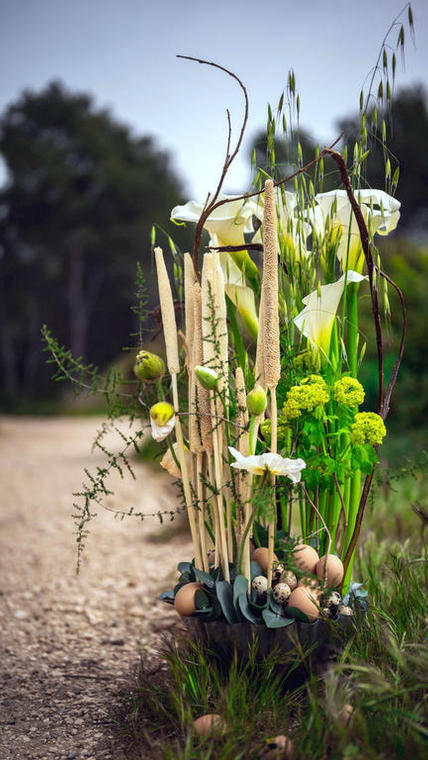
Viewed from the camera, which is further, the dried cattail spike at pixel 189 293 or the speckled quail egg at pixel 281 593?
the dried cattail spike at pixel 189 293

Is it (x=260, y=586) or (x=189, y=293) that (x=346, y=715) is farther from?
(x=189, y=293)

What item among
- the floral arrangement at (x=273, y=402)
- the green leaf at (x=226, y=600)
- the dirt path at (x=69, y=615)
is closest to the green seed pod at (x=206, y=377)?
the floral arrangement at (x=273, y=402)

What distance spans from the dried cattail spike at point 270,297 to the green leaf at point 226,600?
484 mm

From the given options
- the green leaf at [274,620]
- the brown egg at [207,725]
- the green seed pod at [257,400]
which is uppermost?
the green seed pod at [257,400]

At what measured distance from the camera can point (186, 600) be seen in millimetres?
1417

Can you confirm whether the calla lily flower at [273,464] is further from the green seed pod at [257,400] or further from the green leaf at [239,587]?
the green leaf at [239,587]

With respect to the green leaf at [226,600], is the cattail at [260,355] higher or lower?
higher

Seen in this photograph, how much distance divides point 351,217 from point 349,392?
459 millimetres

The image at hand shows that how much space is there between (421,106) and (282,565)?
2136cm

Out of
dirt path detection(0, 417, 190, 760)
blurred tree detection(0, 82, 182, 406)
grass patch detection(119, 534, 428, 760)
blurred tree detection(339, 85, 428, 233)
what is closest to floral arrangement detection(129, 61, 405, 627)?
grass patch detection(119, 534, 428, 760)

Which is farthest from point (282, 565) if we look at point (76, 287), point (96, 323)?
point (96, 323)

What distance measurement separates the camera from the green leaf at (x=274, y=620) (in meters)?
1.35

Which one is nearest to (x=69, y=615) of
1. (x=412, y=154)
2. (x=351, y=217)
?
(x=351, y=217)

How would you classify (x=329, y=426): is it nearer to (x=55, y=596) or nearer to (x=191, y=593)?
(x=191, y=593)
